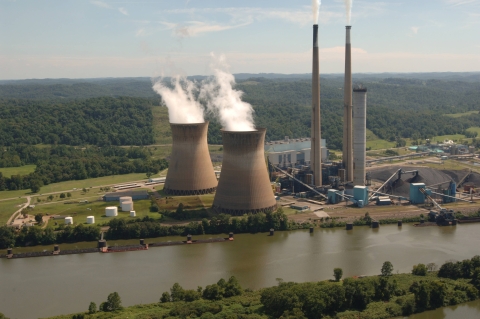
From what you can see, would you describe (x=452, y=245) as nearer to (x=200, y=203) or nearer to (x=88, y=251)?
(x=200, y=203)

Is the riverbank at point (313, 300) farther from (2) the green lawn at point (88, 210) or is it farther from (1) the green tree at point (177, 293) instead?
(2) the green lawn at point (88, 210)

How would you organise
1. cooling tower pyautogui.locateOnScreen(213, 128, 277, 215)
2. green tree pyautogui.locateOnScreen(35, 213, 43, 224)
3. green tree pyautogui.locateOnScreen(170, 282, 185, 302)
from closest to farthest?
green tree pyautogui.locateOnScreen(170, 282, 185, 302) → cooling tower pyautogui.locateOnScreen(213, 128, 277, 215) → green tree pyautogui.locateOnScreen(35, 213, 43, 224)

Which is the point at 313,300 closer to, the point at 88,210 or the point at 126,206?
the point at 126,206

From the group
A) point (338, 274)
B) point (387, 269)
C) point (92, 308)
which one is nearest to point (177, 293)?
point (92, 308)

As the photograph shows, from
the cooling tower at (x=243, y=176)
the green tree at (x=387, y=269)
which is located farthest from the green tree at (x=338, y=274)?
the cooling tower at (x=243, y=176)

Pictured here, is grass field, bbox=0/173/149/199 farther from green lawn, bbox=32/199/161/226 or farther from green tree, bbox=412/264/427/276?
green tree, bbox=412/264/427/276

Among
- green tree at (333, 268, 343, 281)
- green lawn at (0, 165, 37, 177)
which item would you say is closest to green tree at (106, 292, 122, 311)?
green tree at (333, 268, 343, 281)

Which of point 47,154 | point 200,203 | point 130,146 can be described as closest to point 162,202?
point 200,203
